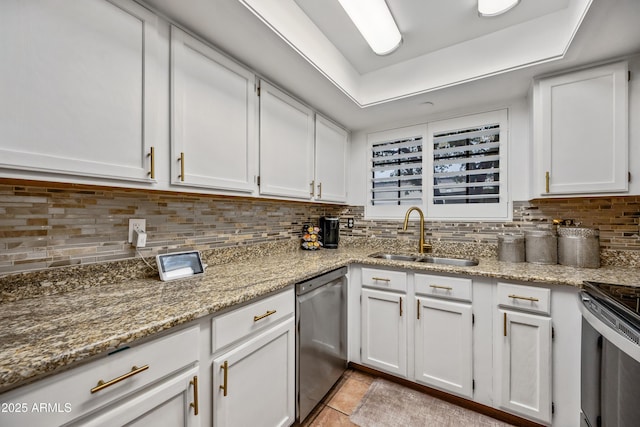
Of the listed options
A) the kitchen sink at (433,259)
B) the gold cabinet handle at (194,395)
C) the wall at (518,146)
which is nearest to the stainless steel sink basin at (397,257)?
the kitchen sink at (433,259)

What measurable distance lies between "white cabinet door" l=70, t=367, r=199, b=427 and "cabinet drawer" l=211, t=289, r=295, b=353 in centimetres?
13

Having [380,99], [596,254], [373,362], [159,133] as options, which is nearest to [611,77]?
[596,254]

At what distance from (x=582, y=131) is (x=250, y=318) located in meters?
2.15

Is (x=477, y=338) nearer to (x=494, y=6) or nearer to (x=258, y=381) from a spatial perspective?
(x=258, y=381)

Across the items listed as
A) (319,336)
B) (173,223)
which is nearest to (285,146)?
(173,223)

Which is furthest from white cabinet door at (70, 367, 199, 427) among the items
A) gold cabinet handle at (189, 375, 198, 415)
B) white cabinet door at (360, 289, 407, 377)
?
white cabinet door at (360, 289, 407, 377)

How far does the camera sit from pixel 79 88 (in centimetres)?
92

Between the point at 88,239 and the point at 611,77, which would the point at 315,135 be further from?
the point at 611,77

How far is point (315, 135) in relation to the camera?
2166mm

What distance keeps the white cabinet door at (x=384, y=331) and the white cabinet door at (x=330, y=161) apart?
91cm

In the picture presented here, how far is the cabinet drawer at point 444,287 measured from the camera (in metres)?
1.61

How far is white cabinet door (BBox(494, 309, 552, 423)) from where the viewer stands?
1405mm

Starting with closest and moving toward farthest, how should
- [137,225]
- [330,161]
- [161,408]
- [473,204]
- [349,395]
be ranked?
1. [161,408]
2. [137,225]
3. [349,395]
4. [473,204]
5. [330,161]

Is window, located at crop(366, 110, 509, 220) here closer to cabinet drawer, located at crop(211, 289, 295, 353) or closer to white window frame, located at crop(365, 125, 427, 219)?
white window frame, located at crop(365, 125, 427, 219)
